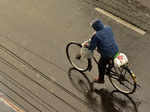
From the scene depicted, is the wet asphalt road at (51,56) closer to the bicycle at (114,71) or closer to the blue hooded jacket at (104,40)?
the bicycle at (114,71)

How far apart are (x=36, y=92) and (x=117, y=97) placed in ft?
6.44

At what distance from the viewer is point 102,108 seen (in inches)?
216

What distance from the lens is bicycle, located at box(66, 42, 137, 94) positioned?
512 cm

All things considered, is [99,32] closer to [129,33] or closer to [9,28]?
[129,33]

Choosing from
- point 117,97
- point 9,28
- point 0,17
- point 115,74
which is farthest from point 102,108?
point 0,17

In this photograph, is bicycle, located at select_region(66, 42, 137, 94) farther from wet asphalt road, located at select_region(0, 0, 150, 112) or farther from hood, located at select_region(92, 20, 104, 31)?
hood, located at select_region(92, 20, 104, 31)

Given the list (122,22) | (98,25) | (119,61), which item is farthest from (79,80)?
(122,22)

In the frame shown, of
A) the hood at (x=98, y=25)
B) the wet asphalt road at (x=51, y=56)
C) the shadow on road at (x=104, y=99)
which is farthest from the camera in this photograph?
the wet asphalt road at (x=51, y=56)

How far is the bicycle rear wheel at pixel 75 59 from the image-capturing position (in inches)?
232

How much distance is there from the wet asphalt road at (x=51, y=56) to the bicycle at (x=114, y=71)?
191 mm

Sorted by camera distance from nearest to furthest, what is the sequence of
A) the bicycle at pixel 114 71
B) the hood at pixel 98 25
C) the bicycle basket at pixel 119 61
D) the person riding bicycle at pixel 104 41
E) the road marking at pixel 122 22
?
the hood at pixel 98 25 → the person riding bicycle at pixel 104 41 → the bicycle basket at pixel 119 61 → the bicycle at pixel 114 71 → the road marking at pixel 122 22

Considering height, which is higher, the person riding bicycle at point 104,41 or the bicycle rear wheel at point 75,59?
the person riding bicycle at point 104,41

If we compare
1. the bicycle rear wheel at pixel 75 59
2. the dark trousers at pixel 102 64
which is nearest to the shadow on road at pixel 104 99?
the bicycle rear wheel at pixel 75 59

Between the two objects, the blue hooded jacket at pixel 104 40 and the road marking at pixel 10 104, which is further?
the road marking at pixel 10 104
